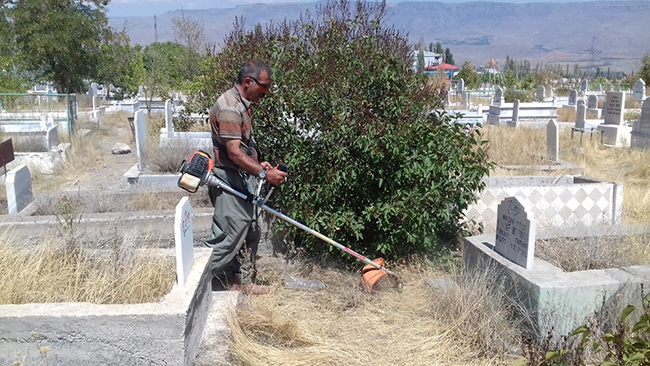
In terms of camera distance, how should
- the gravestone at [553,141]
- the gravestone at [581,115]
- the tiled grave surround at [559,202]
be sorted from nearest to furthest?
1. the tiled grave surround at [559,202]
2. the gravestone at [553,141]
3. the gravestone at [581,115]

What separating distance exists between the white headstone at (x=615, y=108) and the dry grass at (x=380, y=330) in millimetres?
13062

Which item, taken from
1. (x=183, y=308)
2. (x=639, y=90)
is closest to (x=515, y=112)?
(x=639, y=90)

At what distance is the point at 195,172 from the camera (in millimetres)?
4262

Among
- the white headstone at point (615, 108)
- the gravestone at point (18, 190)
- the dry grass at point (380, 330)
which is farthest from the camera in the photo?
the white headstone at point (615, 108)

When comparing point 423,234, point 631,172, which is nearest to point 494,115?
point 631,172

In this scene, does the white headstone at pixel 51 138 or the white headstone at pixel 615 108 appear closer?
the white headstone at pixel 51 138

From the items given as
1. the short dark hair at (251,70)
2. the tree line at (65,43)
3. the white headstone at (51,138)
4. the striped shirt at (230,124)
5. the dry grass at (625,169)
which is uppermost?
the tree line at (65,43)

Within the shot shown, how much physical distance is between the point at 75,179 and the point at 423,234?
7.87 metres

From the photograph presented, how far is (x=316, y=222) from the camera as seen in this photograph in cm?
505

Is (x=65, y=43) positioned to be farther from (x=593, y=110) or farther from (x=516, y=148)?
(x=593, y=110)

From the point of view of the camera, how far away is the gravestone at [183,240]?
3.49 m

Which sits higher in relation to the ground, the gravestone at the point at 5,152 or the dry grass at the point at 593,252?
the gravestone at the point at 5,152

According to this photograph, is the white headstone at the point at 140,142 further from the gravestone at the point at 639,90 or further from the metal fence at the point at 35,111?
the gravestone at the point at 639,90

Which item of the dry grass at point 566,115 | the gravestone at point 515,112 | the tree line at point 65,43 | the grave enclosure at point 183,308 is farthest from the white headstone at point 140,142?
the dry grass at point 566,115
